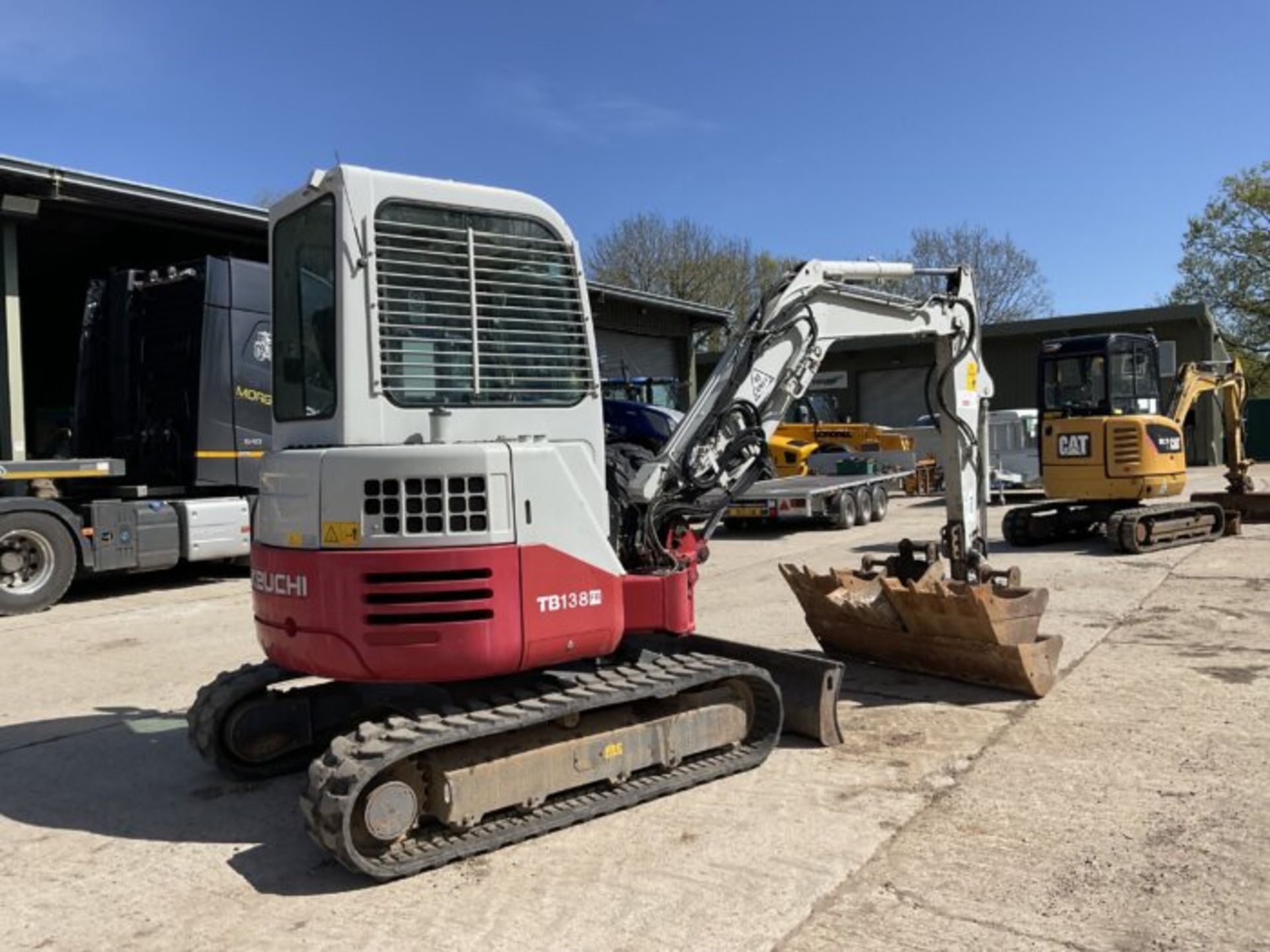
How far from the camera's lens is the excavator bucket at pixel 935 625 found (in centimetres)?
629

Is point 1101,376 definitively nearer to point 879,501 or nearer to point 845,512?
point 845,512

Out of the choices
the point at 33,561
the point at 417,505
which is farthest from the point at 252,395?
the point at 417,505

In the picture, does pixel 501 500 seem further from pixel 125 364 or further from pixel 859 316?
pixel 125 364

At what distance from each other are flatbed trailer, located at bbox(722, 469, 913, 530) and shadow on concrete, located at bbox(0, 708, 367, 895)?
11031mm

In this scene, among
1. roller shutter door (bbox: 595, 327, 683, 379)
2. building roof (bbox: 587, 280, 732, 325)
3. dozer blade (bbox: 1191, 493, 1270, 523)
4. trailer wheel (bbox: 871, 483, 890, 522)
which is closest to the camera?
dozer blade (bbox: 1191, 493, 1270, 523)

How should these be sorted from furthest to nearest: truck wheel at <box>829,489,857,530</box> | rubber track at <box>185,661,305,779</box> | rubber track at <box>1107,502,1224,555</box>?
A: truck wheel at <box>829,489,857,530</box>, rubber track at <box>1107,502,1224,555</box>, rubber track at <box>185,661,305,779</box>

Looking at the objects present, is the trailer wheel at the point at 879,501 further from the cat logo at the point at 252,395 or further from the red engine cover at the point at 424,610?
the red engine cover at the point at 424,610

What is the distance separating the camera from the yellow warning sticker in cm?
418

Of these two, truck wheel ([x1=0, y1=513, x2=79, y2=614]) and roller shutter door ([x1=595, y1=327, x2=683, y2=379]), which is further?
roller shutter door ([x1=595, y1=327, x2=683, y2=379])

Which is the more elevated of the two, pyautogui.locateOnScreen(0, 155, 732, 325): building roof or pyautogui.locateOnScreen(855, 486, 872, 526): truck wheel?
pyautogui.locateOnScreen(0, 155, 732, 325): building roof

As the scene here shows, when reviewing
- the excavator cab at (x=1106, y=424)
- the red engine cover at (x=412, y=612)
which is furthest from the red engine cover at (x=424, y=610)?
the excavator cab at (x=1106, y=424)

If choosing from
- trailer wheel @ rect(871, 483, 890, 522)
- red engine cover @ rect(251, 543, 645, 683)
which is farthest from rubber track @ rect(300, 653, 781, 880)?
trailer wheel @ rect(871, 483, 890, 522)

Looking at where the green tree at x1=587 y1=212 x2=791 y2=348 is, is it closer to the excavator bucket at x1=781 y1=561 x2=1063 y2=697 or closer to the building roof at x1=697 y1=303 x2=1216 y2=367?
the building roof at x1=697 y1=303 x2=1216 y2=367

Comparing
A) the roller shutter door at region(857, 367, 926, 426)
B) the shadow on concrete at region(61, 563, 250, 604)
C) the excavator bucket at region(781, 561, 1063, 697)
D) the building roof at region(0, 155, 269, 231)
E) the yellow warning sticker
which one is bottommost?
the shadow on concrete at region(61, 563, 250, 604)
